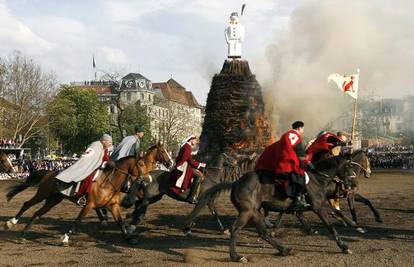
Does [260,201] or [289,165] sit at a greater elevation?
[289,165]

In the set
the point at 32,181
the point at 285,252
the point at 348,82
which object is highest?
the point at 348,82

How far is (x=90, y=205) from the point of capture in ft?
38.8

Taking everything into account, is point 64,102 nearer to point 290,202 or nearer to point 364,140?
point 364,140

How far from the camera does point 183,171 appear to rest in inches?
520

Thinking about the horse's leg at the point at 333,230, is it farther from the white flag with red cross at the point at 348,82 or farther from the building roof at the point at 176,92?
the building roof at the point at 176,92

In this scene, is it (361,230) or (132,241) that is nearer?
(132,241)

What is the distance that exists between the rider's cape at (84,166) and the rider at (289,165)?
13.1 ft

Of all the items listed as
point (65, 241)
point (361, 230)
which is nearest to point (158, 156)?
point (65, 241)

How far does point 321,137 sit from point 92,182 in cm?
574

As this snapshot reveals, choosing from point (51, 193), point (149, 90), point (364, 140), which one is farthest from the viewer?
point (149, 90)

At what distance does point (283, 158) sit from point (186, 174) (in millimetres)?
3745

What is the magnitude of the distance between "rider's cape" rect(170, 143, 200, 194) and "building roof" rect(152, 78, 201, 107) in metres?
116

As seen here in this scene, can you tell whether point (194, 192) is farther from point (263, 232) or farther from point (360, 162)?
point (360, 162)

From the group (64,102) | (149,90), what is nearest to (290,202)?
(64,102)
